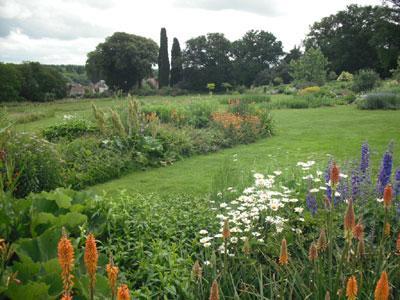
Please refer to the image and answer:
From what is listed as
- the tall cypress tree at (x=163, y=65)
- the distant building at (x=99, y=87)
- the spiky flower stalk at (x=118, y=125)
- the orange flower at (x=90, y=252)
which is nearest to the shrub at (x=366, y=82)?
the spiky flower stalk at (x=118, y=125)

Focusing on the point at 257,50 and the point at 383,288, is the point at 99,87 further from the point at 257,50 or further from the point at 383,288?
the point at 383,288

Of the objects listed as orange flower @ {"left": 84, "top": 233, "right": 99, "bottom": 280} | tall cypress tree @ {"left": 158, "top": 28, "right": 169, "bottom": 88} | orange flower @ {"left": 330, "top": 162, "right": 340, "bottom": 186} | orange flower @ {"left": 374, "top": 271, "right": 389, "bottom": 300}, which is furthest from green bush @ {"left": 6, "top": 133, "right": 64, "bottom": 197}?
tall cypress tree @ {"left": 158, "top": 28, "right": 169, "bottom": 88}

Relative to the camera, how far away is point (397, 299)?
258 cm

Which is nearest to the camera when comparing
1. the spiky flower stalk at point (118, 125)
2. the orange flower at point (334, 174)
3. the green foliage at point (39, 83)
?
the orange flower at point (334, 174)

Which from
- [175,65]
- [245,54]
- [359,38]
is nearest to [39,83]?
[175,65]

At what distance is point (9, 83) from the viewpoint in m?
26.6

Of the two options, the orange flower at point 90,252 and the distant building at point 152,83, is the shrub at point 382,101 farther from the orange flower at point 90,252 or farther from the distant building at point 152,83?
the distant building at point 152,83

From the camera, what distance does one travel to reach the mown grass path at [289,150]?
7.55 meters

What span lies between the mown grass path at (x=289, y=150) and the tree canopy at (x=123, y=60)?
32540 millimetres

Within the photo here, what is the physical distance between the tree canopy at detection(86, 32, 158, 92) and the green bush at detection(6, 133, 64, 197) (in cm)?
3993

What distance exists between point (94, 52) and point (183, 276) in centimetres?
4775

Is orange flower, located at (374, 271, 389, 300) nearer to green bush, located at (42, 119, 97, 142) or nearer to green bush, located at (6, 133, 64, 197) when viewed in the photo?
green bush, located at (6, 133, 64, 197)

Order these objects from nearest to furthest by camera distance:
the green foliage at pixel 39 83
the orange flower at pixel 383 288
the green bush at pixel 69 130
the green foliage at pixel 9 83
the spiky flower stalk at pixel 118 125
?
the orange flower at pixel 383 288 < the spiky flower stalk at pixel 118 125 < the green bush at pixel 69 130 < the green foliage at pixel 9 83 < the green foliage at pixel 39 83

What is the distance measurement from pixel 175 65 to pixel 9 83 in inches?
1008
